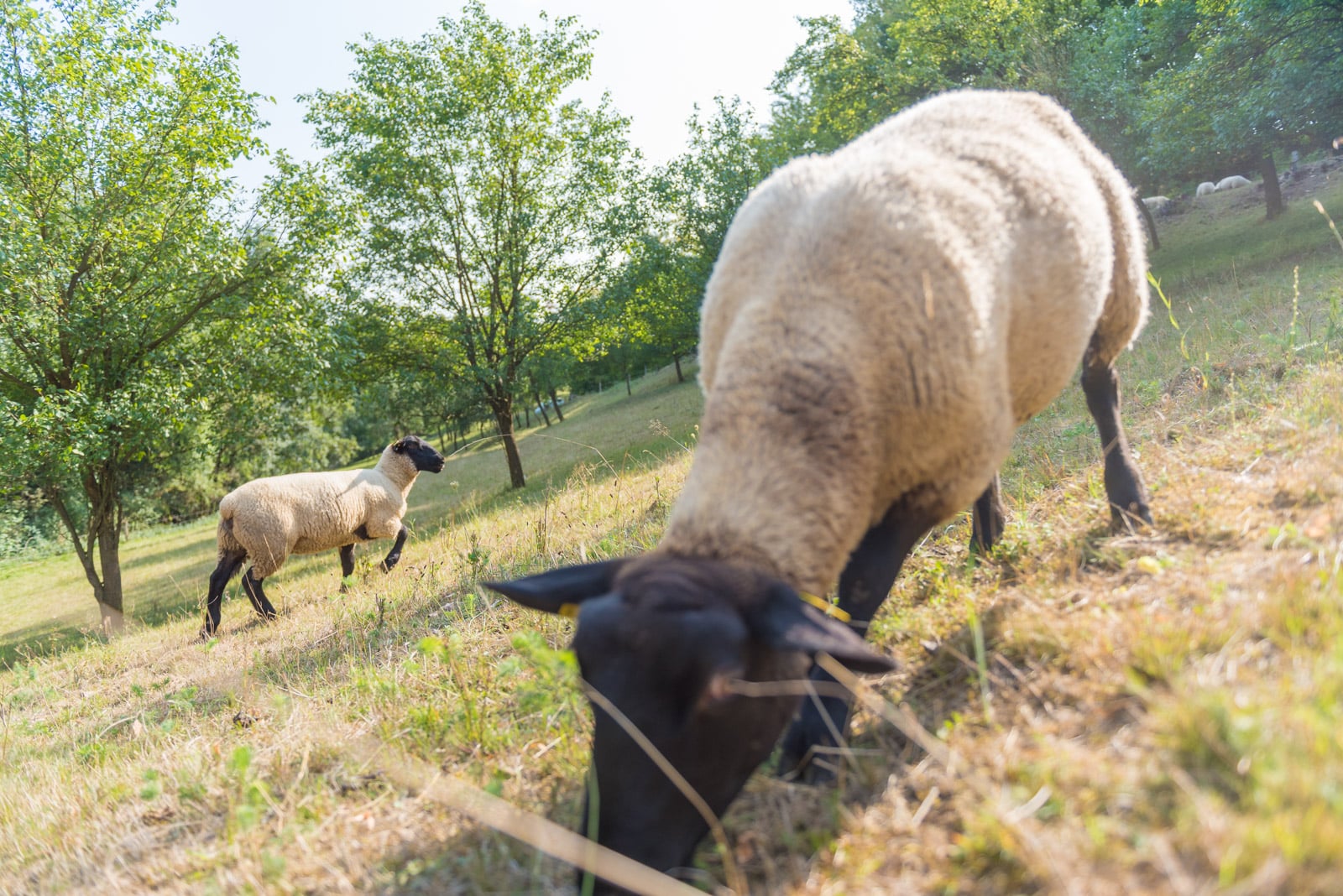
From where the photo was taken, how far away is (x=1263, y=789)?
1.67m

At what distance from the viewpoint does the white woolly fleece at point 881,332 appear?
8.78 feet

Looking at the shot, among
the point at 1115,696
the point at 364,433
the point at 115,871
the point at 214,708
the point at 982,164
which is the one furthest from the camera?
the point at 364,433

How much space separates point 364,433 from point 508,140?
213ft

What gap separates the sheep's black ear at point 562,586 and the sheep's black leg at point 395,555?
9506 mm

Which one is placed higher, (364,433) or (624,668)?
(364,433)

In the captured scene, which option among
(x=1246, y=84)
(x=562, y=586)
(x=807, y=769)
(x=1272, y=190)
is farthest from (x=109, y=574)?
(x=1272, y=190)

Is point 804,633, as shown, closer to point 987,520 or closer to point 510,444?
point 987,520

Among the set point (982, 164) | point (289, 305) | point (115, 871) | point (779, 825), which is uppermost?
point (289, 305)

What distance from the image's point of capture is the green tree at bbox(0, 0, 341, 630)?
11.9 meters

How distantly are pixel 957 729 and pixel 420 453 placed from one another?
12351 mm

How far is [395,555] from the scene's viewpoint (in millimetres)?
11922

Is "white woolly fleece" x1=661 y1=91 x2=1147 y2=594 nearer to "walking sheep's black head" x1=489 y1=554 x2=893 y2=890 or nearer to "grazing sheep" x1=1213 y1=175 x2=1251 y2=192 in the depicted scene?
"walking sheep's black head" x1=489 y1=554 x2=893 y2=890

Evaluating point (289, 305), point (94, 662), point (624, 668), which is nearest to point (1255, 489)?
point (624, 668)

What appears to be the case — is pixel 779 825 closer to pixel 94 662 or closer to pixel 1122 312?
pixel 1122 312
